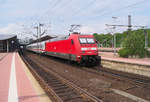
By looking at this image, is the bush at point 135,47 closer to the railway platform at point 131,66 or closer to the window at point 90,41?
the railway platform at point 131,66

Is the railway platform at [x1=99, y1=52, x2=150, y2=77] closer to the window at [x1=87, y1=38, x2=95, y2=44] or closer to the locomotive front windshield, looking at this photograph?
the window at [x1=87, y1=38, x2=95, y2=44]

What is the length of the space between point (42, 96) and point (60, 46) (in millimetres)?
11005

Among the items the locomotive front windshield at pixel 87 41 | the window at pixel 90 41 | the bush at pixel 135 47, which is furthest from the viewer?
the bush at pixel 135 47

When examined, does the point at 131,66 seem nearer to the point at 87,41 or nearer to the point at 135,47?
the point at 87,41

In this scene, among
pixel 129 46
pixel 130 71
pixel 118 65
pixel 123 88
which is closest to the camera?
pixel 123 88

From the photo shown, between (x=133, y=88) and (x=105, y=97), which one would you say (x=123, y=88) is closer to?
(x=133, y=88)

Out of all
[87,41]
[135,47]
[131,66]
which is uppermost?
[87,41]

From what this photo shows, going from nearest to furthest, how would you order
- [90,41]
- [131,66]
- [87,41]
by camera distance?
1. [131,66]
2. [87,41]
3. [90,41]

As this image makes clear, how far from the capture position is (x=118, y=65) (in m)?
12.9

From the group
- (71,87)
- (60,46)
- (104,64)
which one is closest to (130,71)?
(104,64)

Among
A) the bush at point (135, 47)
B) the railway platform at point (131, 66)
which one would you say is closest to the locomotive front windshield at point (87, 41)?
the railway platform at point (131, 66)

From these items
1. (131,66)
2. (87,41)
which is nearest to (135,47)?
(131,66)

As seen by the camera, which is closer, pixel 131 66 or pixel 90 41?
pixel 131 66

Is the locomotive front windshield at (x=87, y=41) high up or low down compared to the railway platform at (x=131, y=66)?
up
